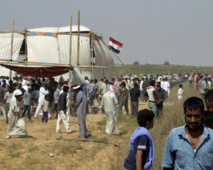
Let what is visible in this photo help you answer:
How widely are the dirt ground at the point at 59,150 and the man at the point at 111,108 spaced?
0.26 meters

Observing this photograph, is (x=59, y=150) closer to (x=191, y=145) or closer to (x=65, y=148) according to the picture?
(x=65, y=148)

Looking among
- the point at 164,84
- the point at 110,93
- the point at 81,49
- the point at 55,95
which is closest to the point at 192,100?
the point at 110,93

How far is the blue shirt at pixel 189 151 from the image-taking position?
3.08 metres

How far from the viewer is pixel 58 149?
9.55 m

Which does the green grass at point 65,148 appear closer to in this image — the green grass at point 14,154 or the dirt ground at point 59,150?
the dirt ground at point 59,150

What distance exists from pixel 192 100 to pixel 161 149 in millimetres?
3545

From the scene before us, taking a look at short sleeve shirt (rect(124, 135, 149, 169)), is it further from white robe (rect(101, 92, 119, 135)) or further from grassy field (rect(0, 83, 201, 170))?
white robe (rect(101, 92, 119, 135))

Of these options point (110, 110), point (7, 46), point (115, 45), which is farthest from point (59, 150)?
point (7, 46)

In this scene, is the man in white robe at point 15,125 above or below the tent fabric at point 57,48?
below

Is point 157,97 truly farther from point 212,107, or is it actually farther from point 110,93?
point 212,107

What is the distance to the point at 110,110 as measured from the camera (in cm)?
1142

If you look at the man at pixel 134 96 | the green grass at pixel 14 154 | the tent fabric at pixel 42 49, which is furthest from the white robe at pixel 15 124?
the tent fabric at pixel 42 49

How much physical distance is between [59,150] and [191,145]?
6.72 metres

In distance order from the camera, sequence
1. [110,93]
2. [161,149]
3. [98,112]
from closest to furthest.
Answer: [161,149] < [110,93] < [98,112]
